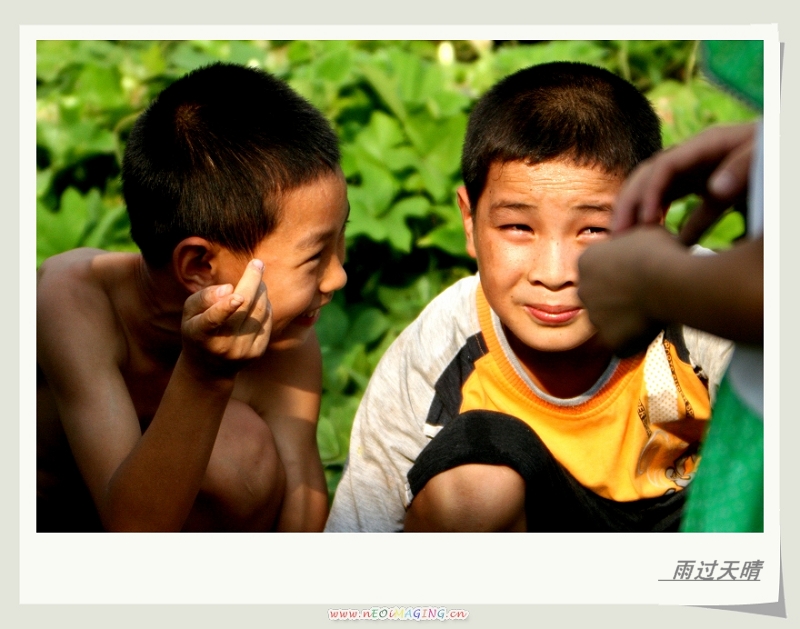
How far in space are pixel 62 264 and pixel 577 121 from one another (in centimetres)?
76

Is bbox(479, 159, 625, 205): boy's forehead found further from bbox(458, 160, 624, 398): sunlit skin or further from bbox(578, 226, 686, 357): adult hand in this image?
bbox(578, 226, 686, 357): adult hand

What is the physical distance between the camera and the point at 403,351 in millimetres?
1688

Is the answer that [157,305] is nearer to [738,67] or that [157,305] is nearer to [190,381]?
[190,381]

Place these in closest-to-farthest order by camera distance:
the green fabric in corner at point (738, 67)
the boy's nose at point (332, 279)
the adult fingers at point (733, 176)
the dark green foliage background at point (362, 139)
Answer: the adult fingers at point (733, 176) → the green fabric in corner at point (738, 67) → the boy's nose at point (332, 279) → the dark green foliage background at point (362, 139)

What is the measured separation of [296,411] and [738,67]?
0.85 meters

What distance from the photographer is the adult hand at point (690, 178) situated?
1042mm

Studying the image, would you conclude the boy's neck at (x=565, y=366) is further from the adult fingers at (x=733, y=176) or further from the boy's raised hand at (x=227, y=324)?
the adult fingers at (x=733, y=176)

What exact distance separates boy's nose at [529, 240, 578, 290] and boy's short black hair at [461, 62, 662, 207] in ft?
0.42

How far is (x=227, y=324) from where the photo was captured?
1.25 meters

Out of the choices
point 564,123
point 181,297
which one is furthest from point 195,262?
point 564,123

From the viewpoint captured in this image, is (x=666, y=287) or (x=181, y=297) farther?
(x=181, y=297)

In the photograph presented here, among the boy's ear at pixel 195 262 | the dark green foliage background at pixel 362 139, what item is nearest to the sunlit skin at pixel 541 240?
the boy's ear at pixel 195 262

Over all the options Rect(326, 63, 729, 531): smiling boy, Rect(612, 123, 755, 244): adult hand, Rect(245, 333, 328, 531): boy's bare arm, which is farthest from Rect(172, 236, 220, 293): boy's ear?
Rect(612, 123, 755, 244): adult hand

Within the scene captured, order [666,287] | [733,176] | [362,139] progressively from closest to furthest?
[666,287] → [733,176] → [362,139]
